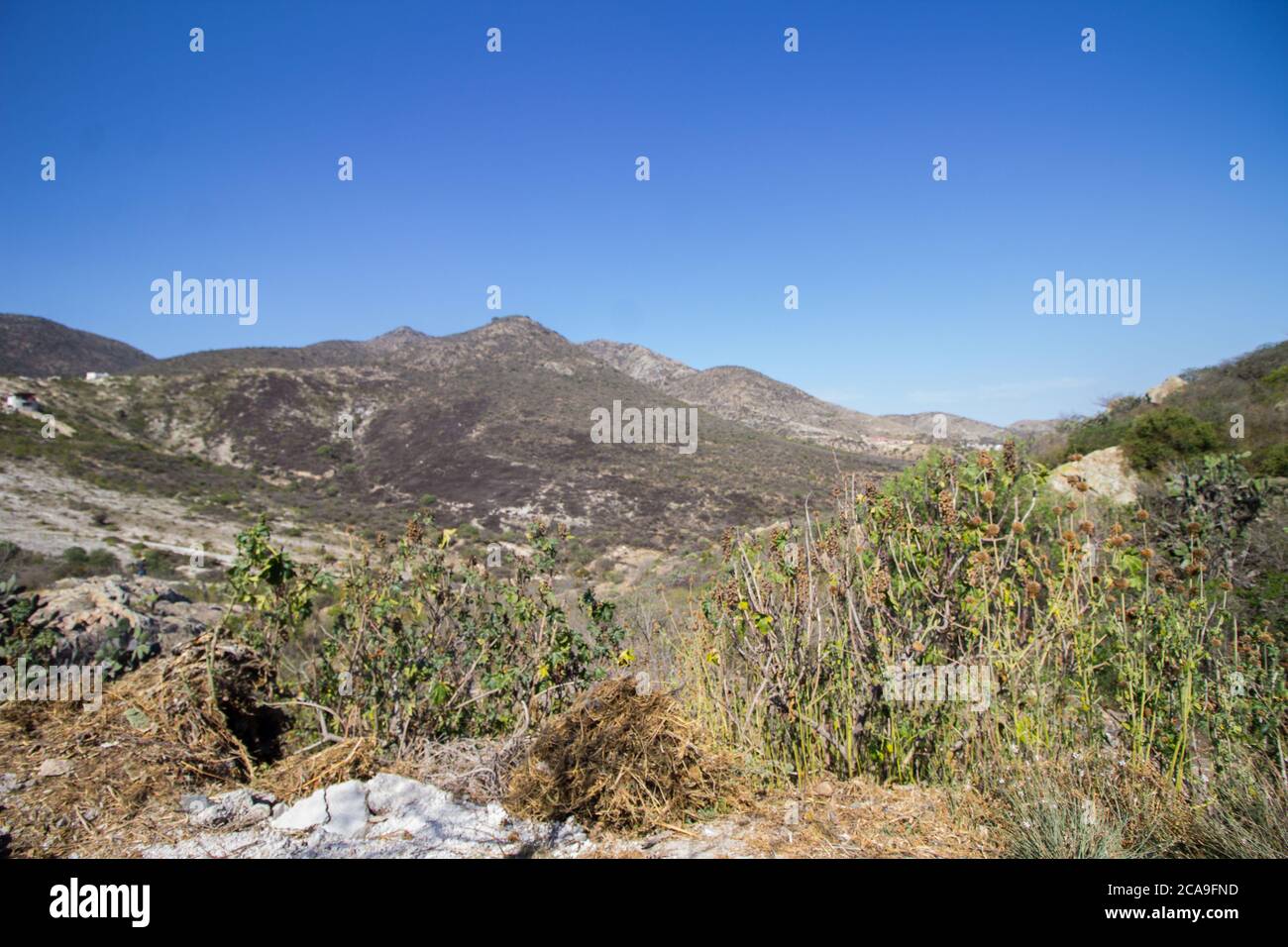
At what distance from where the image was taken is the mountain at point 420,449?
89.4 feet

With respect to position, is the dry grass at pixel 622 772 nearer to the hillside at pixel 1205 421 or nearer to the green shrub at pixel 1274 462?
the hillside at pixel 1205 421

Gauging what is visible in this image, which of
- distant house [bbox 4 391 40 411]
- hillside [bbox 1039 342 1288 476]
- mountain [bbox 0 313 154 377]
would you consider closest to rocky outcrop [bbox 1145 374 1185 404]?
hillside [bbox 1039 342 1288 476]

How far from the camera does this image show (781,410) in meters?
59.2

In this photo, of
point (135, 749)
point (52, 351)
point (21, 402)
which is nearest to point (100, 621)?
point (135, 749)

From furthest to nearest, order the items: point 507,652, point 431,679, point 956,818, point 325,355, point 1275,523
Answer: point 325,355 → point 1275,523 → point 507,652 → point 431,679 → point 956,818

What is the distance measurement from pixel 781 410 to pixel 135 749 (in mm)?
58342

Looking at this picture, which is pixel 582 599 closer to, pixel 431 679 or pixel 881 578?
pixel 431 679

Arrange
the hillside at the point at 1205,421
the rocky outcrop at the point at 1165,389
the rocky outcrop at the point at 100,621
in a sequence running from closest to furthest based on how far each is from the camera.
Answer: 1. the rocky outcrop at the point at 100,621
2. the hillside at the point at 1205,421
3. the rocky outcrop at the point at 1165,389

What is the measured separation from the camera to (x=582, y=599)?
4.24m

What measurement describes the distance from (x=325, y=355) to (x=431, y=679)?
199 feet

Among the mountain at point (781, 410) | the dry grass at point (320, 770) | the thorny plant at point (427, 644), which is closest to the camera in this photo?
the dry grass at point (320, 770)

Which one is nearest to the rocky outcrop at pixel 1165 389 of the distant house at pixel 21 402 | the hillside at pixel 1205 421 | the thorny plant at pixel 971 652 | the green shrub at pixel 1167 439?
the hillside at pixel 1205 421

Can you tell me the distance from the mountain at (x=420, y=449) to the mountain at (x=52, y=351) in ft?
49.1

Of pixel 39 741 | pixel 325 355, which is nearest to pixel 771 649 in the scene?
pixel 39 741
